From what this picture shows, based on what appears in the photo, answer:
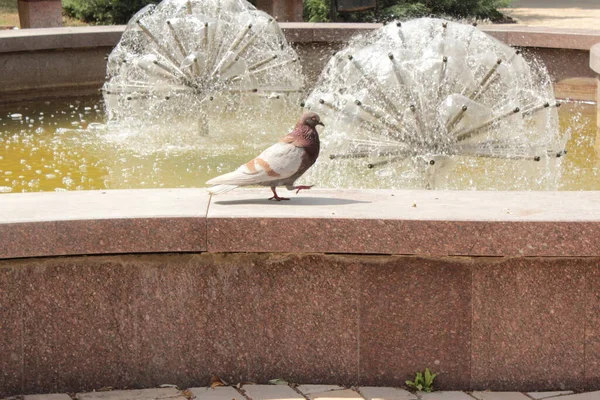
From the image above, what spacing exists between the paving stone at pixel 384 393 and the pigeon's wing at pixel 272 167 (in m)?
0.93

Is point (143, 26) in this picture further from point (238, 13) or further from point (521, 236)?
point (521, 236)

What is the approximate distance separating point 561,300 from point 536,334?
0.57ft

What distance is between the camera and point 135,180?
7.21 m

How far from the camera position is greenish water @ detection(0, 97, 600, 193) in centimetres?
722

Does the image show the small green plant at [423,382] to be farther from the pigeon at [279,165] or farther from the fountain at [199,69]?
the fountain at [199,69]

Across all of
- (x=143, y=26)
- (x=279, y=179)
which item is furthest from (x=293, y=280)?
(x=143, y=26)

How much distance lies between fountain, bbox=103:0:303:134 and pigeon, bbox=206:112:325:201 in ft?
13.1

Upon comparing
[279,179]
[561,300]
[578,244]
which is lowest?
[561,300]

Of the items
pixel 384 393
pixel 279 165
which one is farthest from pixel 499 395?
pixel 279 165

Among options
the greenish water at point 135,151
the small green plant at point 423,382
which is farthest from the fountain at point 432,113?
the small green plant at point 423,382

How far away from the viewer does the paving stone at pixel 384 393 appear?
4.11 m

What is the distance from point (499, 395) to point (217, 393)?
1137 millimetres

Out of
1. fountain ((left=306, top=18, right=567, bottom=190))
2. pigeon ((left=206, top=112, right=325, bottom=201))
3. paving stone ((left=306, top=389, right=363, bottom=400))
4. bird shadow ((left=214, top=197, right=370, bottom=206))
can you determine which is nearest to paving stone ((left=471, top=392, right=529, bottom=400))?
paving stone ((left=306, top=389, right=363, bottom=400))

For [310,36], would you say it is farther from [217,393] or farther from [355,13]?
[355,13]
